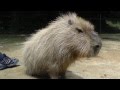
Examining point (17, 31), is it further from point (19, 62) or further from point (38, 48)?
point (38, 48)

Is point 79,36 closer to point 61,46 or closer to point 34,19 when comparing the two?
point 61,46

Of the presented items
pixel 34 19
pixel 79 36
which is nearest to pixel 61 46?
pixel 79 36

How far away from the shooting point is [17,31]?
13875 mm

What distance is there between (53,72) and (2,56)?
1.61 m

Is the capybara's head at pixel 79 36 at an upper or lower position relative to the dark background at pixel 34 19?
upper

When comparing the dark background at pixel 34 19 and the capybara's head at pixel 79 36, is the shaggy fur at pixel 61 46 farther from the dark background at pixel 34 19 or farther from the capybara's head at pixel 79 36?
the dark background at pixel 34 19

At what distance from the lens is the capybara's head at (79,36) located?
18.9ft

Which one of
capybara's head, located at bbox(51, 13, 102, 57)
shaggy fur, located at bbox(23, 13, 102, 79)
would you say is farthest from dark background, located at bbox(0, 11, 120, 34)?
capybara's head, located at bbox(51, 13, 102, 57)

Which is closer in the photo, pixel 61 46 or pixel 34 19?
pixel 61 46

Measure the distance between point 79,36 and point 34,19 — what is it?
10.1m

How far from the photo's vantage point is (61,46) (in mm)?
5871

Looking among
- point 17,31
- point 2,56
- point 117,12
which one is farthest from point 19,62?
point 117,12

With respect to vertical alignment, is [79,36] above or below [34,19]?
above

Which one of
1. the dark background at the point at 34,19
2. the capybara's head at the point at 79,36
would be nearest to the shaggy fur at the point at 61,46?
the capybara's head at the point at 79,36
